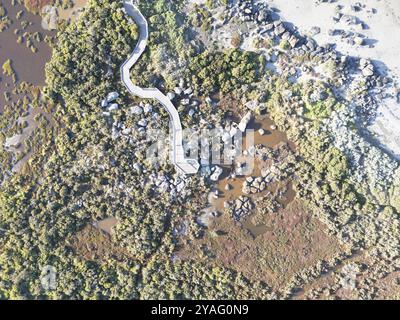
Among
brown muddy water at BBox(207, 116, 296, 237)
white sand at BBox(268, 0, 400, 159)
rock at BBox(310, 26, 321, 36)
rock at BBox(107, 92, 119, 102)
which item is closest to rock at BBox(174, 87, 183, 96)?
rock at BBox(107, 92, 119, 102)

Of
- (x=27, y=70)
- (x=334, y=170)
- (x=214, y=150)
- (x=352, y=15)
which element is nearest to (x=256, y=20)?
(x=352, y=15)

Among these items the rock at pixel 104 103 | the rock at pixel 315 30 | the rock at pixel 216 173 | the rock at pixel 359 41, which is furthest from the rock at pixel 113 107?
the rock at pixel 359 41

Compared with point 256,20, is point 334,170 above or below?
below

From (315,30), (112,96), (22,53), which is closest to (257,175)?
(315,30)

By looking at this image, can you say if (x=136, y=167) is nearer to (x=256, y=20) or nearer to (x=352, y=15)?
(x=256, y=20)

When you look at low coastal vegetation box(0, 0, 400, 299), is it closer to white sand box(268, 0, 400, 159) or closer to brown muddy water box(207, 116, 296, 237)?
brown muddy water box(207, 116, 296, 237)

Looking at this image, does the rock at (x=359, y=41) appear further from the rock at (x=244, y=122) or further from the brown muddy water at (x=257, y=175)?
the rock at (x=244, y=122)
